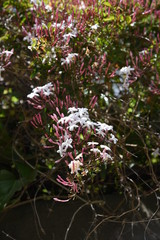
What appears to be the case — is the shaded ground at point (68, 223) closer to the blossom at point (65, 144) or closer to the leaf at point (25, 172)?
the leaf at point (25, 172)

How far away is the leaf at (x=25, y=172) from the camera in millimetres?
2061

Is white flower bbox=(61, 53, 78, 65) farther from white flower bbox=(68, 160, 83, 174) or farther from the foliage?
white flower bbox=(68, 160, 83, 174)

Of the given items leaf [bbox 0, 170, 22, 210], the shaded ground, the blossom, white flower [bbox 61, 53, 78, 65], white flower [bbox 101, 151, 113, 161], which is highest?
white flower [bbox 61, 53, 78, 65]

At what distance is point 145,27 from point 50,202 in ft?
3.63

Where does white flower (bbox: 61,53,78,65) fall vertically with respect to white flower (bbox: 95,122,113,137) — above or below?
above

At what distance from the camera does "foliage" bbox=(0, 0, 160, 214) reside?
167 cm

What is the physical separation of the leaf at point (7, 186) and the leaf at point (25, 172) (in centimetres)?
3

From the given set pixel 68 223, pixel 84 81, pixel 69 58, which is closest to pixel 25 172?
pixel 68 223

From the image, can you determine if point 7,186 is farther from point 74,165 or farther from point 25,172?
point 74,165

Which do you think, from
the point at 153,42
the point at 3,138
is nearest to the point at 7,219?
the point at 3,138

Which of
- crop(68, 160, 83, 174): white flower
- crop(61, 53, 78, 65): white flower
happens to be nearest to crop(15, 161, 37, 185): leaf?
crop(61, 53, 78, 65): white flower

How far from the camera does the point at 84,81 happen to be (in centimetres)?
185

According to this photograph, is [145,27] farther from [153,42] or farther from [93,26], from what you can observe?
[93,26]

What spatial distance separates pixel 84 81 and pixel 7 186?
0.69 metres
